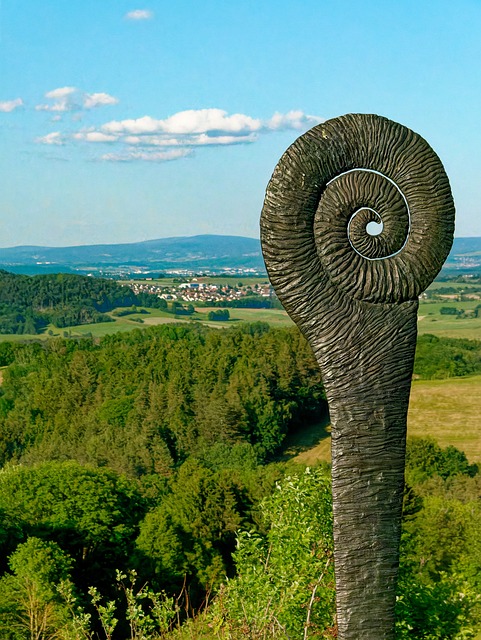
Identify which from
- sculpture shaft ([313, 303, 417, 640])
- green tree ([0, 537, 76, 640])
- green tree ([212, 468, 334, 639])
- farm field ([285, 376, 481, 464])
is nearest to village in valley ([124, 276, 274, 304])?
farm field ([285, 376, 481, 464])

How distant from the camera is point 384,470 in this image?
8.07 meters

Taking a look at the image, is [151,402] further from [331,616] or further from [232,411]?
[331,616]

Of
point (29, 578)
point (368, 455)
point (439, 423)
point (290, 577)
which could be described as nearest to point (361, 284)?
point (368, 455)

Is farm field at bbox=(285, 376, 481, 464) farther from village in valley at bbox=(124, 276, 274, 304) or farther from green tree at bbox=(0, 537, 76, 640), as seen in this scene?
village in valley at bbox=(124, 276, 274, 304)

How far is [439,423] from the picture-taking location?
6681 centimetres

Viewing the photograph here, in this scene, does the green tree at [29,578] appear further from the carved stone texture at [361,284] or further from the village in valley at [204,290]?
the village in valley at [204,290]

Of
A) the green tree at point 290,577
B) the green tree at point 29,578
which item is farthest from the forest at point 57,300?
the green tree at point 290,577

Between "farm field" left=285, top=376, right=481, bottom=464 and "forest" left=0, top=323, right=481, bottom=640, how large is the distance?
236 centimetres

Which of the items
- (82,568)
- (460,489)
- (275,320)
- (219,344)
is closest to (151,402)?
(219,344)

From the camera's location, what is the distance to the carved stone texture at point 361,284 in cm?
772

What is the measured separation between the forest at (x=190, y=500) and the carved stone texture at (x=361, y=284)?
1.26 m

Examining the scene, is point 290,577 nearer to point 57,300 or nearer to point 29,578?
point 29,578

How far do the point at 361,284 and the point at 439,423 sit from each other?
6143 centimetres

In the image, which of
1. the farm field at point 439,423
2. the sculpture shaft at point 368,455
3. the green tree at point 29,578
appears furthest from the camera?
the farm field at point 439,423
